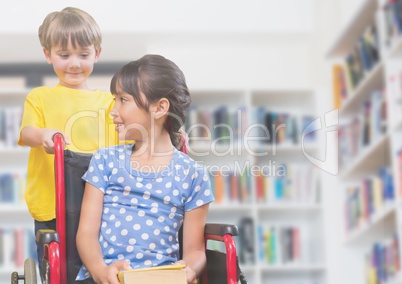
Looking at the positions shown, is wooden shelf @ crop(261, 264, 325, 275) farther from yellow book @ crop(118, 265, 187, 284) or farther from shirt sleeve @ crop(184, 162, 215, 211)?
yellow book @ crop(118, 265, 187, 284)

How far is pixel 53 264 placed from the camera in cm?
139

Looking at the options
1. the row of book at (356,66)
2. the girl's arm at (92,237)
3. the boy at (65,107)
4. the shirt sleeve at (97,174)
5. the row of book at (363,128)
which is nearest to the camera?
the girl's arm at (92,237)

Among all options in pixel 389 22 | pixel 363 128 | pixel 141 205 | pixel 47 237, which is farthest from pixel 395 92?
pixel 47 237

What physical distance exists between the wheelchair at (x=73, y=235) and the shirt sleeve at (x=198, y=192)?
58 mm

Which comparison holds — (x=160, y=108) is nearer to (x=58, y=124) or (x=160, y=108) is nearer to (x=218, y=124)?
(x=58, y=124)

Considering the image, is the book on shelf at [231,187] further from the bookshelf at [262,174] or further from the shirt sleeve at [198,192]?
the shirt sleeve at [198,192]

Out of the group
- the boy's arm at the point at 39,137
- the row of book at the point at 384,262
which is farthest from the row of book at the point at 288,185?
the boy's arm at the point at 39,137

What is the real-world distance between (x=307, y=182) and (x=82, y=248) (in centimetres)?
300

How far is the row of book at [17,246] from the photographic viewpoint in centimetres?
404

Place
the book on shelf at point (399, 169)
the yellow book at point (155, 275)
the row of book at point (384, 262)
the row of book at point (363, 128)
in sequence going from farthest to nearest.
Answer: the row of book at point (363, 128), the row of book at point (384, 262), the book on shelf at point (399, 169), the yellow book at point (155, 275)

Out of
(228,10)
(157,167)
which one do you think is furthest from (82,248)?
(228,10)

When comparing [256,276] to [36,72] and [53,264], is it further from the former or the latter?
[53,264]

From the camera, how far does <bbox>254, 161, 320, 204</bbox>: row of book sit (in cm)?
430

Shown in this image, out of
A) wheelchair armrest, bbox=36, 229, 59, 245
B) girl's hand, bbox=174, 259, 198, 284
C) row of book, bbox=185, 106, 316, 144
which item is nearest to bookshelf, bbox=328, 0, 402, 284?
row of book, bbox=185, 106, 316, 144
